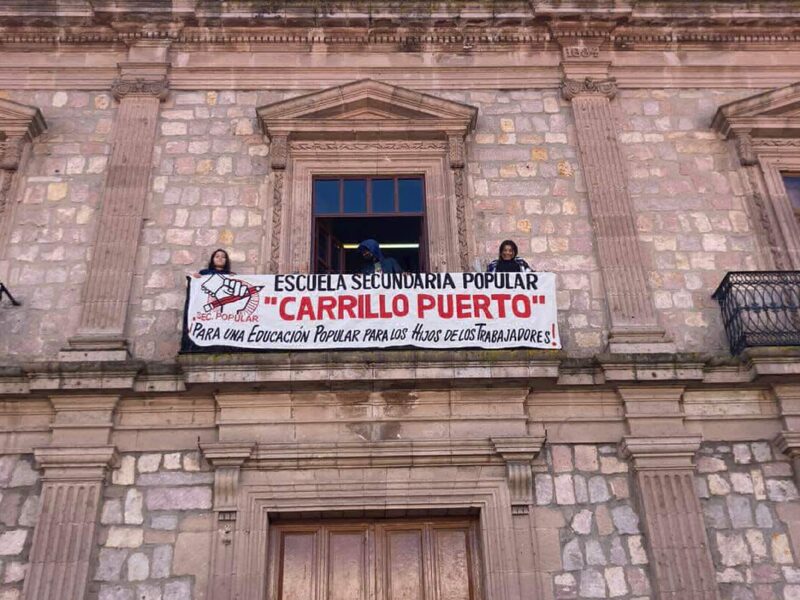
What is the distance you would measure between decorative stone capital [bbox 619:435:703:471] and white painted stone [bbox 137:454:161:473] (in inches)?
180

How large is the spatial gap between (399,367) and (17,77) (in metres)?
6.46

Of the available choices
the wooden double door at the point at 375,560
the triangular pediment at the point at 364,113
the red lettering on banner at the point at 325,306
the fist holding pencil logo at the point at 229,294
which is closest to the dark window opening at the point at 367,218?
the triangular pediment at the point at 364,113

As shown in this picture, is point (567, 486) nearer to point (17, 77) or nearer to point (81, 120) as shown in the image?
point (81, 120)

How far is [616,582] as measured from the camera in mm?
7582

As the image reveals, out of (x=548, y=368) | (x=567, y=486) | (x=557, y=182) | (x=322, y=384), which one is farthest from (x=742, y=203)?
(x=322, y=384)

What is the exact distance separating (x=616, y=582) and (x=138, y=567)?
14.3ft

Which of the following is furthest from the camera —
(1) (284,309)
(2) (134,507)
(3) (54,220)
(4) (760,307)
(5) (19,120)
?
(5) (19,120)

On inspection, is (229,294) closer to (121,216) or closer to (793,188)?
(121,216)

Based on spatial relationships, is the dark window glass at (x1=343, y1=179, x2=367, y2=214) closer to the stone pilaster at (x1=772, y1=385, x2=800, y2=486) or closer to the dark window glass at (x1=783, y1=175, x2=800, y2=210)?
the stone pilaster at (x1=772, y1=385, x2=800, y2=486)

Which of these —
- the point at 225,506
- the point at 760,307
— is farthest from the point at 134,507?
the point at 760,307

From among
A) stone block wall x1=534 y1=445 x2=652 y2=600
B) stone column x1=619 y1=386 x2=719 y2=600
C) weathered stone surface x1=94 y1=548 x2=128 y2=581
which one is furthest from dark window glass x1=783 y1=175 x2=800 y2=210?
weathered stone surface x1=94 y1=548 x2=128 y2=581

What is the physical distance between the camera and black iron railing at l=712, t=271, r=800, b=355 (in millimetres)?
8641

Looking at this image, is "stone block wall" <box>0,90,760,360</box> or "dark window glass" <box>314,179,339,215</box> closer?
"stone block wall" <box>0,90,760,360</box>

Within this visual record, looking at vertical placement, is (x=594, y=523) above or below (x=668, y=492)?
below
